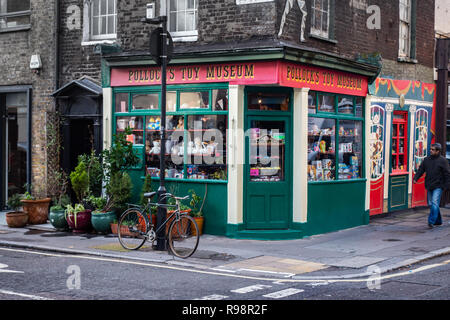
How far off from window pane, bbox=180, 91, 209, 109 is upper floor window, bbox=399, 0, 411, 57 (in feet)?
21.6

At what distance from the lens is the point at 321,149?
13.6m

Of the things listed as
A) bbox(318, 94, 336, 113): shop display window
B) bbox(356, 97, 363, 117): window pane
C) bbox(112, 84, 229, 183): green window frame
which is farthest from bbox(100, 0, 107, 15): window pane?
bbox(356, 97, 363, 117): window pane

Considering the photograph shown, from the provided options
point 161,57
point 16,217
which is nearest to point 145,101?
point 161,57

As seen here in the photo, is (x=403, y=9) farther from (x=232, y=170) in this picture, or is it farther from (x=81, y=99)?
(x=81, y=99)

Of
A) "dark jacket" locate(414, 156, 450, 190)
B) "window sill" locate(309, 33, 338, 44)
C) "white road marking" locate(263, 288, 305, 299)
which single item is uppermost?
"window sill" locate(309, 33, 338, 44)

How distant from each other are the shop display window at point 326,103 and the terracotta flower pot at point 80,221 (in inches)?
212

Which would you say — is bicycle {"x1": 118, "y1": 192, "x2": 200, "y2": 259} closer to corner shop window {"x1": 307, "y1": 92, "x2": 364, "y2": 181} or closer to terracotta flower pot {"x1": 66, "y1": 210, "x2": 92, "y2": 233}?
terracotta flower pot {"x1": 66, "y1": 210, "x2": 92, "y2": 233}

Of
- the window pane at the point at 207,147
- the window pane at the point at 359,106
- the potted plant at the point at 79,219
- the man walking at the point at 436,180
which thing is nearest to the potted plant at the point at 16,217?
the potted plant at the point at 79,219

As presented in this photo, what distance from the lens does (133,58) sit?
529 inches

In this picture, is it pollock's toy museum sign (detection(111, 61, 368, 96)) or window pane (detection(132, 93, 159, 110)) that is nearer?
pollock's toy museum sign (detection(111, 61, 368, 96))

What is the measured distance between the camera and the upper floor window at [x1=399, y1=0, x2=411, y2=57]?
16953mm

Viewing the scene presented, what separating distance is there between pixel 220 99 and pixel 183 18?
213 cm

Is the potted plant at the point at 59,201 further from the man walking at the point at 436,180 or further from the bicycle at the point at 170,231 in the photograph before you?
the man walking at the point at 436,180
